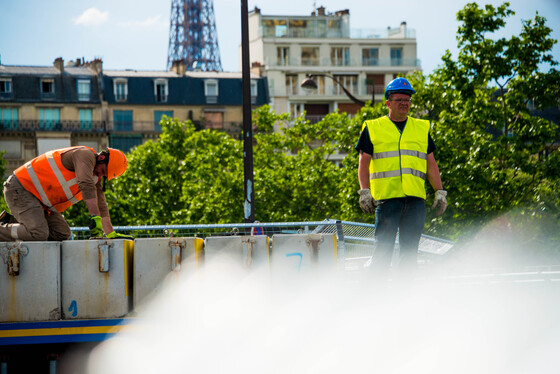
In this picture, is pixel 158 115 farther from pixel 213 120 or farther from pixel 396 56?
pixel 396 56

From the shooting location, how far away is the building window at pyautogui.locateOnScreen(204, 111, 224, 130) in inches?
2920

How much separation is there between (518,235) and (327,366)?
1045 cm

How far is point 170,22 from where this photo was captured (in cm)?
12338

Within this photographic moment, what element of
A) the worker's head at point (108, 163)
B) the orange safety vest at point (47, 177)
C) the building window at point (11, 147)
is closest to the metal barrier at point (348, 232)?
the worker's head at point (108, 163)

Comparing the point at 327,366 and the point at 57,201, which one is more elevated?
the point at 57,201

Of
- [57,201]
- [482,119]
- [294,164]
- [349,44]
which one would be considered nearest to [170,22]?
[349,44]

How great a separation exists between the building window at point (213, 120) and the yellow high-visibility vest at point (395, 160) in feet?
221

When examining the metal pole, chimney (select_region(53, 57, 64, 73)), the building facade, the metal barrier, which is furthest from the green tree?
chimney (select_region(53, 57, 64, 73))

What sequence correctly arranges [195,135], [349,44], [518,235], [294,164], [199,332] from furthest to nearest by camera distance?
[349,44] < [195,135] < [294,164] < [518,235] < [199,332]

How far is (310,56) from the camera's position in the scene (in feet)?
261

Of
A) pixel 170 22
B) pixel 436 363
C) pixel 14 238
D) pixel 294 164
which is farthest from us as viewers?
pixel 170 22

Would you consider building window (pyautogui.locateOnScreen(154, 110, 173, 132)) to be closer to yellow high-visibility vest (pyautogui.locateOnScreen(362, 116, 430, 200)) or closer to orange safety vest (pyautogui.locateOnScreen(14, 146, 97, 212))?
orange safety vest (pyautogui.locateOnScreen(14, 146, 97, 212))

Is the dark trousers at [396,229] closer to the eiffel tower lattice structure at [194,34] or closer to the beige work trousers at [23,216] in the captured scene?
the beige work trousers at [23,216]

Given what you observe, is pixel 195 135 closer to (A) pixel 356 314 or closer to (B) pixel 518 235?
(B) pixel 518 235
